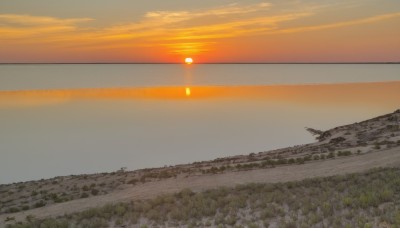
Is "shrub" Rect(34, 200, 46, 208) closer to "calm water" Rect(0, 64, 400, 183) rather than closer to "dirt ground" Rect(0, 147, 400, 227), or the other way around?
"dirt ground" Rect(0, 147, 400, 227)

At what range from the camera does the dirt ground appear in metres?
19.3

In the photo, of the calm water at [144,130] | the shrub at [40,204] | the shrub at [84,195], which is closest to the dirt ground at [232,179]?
the shrub at [40,204]

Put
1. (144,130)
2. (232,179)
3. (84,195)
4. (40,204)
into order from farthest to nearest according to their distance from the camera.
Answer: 1. (144,130)
2. (84,195)
3. (232,179)
4. (40,204)

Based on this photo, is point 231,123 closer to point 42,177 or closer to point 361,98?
point 42,177

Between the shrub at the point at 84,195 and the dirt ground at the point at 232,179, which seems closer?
the dirt ground at the point at 232,179

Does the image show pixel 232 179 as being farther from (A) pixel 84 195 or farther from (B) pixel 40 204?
(B) pixel 40 204

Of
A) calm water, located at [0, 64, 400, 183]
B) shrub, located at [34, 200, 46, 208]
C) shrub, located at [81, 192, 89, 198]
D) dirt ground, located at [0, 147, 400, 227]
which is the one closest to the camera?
dirt ground, located at [0, 147, 400, 227]

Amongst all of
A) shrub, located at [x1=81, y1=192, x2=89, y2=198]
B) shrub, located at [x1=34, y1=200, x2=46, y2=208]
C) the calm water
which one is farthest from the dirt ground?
the calm water

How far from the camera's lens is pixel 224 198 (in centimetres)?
1691

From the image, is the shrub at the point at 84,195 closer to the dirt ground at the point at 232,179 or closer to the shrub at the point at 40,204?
the dirt ground at the point at 232,179

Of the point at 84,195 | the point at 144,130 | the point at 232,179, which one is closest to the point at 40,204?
the point at 84,195

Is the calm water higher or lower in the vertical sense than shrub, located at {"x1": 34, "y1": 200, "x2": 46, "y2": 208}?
higher

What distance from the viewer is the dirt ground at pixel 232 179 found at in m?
19.3

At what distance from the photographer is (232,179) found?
21.4m
